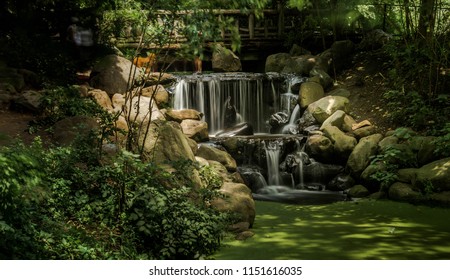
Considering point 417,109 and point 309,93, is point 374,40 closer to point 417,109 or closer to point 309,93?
point 309,93

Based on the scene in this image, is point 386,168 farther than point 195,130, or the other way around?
point 195,130

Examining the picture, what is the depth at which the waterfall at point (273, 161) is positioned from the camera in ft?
34.8

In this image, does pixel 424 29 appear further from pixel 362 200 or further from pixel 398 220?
pixel 398 220

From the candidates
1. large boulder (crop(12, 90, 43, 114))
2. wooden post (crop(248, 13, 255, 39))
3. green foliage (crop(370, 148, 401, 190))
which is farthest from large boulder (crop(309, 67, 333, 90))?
large boulder (crop(12, 90, 43, 114))

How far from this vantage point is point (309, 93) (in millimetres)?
12945

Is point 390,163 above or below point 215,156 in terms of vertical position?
below

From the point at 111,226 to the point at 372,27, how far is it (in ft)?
46.8

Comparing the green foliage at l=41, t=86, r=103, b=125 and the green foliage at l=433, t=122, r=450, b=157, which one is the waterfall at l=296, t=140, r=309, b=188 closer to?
the green foliage at l=433, t=122, r=450, b=157

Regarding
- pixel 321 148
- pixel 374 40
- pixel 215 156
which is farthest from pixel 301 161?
pixel 374 40

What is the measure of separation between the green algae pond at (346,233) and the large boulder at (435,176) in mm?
499

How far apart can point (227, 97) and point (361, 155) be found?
4744 mm

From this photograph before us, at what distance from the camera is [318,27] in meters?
17.0

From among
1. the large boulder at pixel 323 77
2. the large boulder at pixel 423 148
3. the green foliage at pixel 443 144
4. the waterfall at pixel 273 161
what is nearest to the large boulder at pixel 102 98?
the waterfall at pixel 273 161

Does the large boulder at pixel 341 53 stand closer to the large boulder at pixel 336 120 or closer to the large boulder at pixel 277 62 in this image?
the large boulder at pixel 277 62
